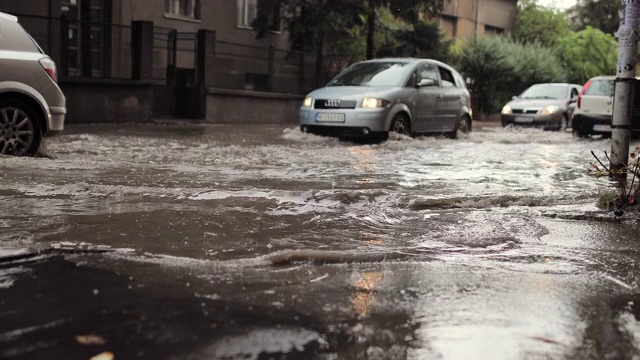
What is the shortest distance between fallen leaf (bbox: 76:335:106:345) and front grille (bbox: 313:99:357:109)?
35.8ft

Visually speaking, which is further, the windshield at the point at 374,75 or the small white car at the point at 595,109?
the small white car at the point at 595,109

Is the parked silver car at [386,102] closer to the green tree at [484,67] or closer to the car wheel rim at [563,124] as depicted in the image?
the car wheel rim at [563,124]

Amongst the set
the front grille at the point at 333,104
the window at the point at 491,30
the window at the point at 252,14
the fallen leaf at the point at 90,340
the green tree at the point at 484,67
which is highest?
the window at the point at 491,30

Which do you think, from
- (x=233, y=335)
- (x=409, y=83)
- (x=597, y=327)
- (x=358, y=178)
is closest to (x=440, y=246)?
(x=597, y=327)

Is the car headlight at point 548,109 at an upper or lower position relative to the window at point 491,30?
lower

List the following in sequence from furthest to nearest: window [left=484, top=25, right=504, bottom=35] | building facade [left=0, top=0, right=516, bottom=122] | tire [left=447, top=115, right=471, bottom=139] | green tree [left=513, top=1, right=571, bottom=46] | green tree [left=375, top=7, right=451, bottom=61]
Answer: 1. green tree [left=513, top=1, right=571, bottom=46]
2. window [left=484, top=25, right=504, bottom=35]
3. green tree [left=375, top=7, right=451, bottom=61]
4. tire [left=447, top=115, right=471, bottom=139]
5. building facade [left=0, top=0, right=516, bottom=122]

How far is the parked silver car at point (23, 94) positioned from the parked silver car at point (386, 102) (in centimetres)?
571

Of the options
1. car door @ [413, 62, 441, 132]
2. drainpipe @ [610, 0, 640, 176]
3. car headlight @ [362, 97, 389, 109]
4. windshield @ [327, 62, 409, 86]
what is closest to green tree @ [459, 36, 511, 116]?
car door @ [413, 62, 441, 132]

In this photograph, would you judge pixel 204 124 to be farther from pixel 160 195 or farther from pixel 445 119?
pixel 160 195

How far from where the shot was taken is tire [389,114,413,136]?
13951 mm

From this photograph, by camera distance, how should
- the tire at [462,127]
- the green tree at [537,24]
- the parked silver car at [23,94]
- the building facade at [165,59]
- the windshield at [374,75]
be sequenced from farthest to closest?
the green tree at [537,24]
the tire at [462,127]
the building facade at [165,59]
the windshield at [374,75]
the parked silver car at [23,94]

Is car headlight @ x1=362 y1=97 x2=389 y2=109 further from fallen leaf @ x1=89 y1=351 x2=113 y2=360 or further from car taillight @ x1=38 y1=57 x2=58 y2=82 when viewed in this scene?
fallen leaf @ x1=89 y1=351 x2=113 y2=360

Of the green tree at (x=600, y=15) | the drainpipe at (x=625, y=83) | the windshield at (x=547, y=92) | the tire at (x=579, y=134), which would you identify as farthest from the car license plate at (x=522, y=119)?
the drainpipe at (x=625, y=83)

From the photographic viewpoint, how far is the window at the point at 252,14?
22.8 metres
